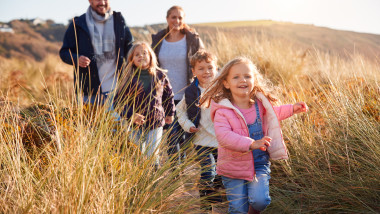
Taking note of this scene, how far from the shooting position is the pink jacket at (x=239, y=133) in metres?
2.66

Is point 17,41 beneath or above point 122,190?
beneath

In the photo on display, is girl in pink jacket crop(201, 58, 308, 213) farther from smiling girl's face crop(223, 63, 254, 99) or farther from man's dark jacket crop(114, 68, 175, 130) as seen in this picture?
man's dark jacket crop(114, 68, 175, 130)

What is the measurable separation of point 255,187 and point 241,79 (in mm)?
834

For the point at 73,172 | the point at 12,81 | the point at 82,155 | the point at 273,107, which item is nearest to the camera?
the point at 73,172

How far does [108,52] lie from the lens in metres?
4.51

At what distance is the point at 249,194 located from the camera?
8.71ft

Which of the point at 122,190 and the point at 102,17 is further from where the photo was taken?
the point at 102,17

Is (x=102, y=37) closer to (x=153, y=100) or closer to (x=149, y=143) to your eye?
(x=153, y=100)

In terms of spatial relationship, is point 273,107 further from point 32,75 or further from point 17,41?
point 17,41

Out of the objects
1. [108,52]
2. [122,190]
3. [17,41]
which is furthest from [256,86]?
[17,41]

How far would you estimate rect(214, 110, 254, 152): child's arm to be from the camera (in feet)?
7.97

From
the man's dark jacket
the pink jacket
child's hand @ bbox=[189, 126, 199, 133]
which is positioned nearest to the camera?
the pink jacket

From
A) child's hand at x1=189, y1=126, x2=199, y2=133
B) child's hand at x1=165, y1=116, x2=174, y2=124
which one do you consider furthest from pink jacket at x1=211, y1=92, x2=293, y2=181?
child's hand at x1=165, y1=116, x2=174, y2=124

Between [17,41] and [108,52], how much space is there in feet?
138
